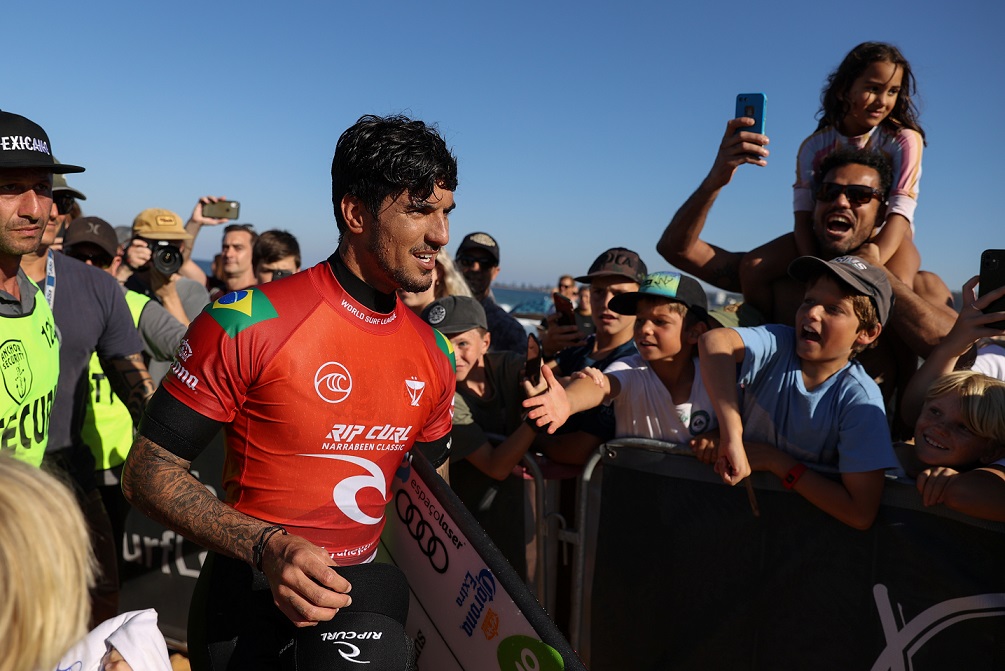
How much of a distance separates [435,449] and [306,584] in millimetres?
1038

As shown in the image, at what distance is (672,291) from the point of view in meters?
3.86

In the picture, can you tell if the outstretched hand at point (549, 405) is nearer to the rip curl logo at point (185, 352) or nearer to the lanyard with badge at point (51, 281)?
the rip curl logo at point (185, 352)

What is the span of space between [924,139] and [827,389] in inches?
71.8

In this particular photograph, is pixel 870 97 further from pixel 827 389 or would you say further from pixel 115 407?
pixel 115 407

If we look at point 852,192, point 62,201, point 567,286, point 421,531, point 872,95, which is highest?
point 872,95

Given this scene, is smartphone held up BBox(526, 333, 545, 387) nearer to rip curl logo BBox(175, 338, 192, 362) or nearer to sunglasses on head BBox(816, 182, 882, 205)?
rip curl logo BBox(175, 338, 192, 362)

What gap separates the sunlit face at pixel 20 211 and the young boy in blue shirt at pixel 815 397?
9.01ft

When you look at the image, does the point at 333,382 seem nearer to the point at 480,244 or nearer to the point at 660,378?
the point at 660,378

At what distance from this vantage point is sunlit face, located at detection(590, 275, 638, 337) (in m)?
4.58

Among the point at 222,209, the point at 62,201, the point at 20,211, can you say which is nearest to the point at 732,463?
the point at 20,211

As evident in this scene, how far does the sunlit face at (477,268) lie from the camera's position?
670cm

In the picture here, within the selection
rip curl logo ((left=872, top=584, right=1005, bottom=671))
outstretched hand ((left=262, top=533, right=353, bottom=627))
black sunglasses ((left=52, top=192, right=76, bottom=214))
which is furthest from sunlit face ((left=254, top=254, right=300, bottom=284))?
rip curl logo ((left=872, top=584, right=1005, bottom=671))

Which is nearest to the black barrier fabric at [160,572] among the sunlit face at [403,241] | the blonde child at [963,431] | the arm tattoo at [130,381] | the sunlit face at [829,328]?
the arm tattoo at [130,381]

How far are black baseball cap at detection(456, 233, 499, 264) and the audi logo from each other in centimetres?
397
